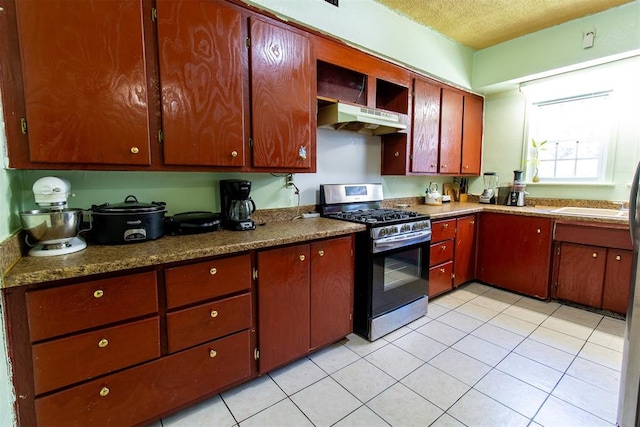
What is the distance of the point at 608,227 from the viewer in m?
2.51

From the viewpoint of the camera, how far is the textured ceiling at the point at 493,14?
2.52 meters

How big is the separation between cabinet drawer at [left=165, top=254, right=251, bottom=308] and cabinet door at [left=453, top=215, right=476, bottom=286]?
2.34 m

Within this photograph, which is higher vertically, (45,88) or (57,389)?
(45,88)

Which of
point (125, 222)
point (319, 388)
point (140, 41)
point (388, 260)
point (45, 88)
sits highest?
point (140, 41)

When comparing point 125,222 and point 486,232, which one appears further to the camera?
point 486,232

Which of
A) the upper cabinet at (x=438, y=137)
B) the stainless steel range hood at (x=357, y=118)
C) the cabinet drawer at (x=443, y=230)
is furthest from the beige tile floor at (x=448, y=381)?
the stainless steel range hood at (x=357, y=118)

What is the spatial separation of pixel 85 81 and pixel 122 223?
2.23 ft

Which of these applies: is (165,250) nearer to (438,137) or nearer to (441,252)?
(441,252)

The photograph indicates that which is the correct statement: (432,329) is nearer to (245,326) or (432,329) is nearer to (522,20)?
(245,326)

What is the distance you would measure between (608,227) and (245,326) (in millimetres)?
3076

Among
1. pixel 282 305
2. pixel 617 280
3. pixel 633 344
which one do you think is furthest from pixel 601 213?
pixel 282 305

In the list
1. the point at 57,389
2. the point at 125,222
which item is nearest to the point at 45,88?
the point at 125,222

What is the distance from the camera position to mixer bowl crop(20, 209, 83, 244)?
4.11 ft

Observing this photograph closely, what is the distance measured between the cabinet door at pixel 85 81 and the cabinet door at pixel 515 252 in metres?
3.31
